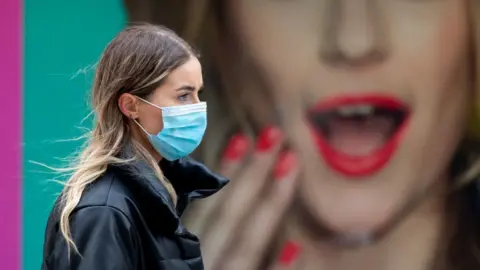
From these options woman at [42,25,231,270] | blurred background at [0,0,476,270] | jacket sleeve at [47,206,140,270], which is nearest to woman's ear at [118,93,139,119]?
woman at [42,25,231,270]

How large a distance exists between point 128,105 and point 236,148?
1408 mm

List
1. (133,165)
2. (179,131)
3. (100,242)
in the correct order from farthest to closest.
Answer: (179,131), (133,165), (100,242)

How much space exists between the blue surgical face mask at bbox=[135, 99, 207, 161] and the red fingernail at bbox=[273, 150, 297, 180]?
1.25 metres

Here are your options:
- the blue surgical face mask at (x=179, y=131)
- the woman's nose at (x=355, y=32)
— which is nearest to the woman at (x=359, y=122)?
the woman's nose at (x=355, y=32)

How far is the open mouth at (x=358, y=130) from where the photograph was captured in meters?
2.67

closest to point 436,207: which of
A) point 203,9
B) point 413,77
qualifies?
point 413,77

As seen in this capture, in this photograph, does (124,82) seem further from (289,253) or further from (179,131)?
(289,253)

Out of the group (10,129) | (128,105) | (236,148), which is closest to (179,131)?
(128,105)

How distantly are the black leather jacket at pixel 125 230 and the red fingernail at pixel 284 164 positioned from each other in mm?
1394

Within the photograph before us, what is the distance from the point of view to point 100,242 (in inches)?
45.2

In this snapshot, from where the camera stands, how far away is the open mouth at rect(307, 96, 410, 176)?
2670 millimetres

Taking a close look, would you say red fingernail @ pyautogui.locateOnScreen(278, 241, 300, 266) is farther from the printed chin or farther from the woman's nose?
the woman's nose

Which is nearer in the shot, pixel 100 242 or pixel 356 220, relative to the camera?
pixel 100 242

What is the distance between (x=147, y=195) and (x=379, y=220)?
1655mm
